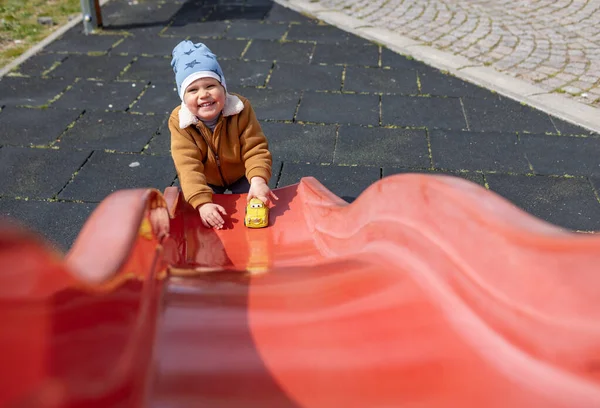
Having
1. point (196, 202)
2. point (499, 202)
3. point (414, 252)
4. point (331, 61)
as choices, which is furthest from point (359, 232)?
point (331, 61)

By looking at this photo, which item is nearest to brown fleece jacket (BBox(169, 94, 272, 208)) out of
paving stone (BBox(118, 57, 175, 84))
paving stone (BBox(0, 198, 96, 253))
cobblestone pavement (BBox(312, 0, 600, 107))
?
paving stone (BBox(0, 198, 96, 253))

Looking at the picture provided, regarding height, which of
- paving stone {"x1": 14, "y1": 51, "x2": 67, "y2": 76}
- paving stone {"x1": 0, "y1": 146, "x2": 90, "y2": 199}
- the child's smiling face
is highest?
the child's smiling face

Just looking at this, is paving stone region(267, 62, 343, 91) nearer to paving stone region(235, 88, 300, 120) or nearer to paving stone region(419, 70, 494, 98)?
paving stone region(235, 88, 300, 120)

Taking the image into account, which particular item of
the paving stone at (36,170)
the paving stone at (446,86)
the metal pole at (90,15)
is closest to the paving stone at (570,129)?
the paving stone at (446,86)

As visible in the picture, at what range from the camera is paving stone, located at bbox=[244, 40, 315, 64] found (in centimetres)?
564

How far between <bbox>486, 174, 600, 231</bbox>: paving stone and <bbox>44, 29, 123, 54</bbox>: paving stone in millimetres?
4208

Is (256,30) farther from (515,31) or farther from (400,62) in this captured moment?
(515,31)

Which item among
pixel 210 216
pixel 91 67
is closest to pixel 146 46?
pixel 91 67

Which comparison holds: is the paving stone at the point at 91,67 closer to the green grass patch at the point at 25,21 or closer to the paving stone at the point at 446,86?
the green grass patch at the point at 25,21

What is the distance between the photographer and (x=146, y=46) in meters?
5.95

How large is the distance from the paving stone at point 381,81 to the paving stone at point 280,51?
564 mm

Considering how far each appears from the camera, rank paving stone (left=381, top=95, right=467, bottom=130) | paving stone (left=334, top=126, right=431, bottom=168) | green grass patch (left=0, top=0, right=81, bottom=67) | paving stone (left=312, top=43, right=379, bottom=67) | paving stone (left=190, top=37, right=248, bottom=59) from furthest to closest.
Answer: green grass patch (left=0, top=0, right=81, bottom=67), paving stone (left=190, top=37, right=248, bottom=59), paving stone (left=312, top=43, right=379, bottom=67), paving stone (left=381, top=95, right=467, bottom=130), paving stone (left=334, top=126, right=431, bottom=168)

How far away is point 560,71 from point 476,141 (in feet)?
5.41

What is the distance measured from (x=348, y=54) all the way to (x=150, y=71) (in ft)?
6.36
